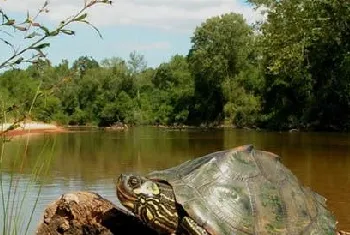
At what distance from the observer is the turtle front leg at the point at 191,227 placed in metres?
4.92

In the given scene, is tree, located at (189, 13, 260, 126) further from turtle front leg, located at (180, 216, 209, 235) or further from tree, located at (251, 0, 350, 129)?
turtle front leg, located at (180, 216, 209, 235)

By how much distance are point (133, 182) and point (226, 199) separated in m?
0.83

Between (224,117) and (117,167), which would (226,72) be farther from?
(117,167)

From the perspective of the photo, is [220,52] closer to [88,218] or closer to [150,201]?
[88,218]

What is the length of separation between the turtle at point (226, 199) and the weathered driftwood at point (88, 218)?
579 mm

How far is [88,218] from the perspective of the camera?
5.87 metres

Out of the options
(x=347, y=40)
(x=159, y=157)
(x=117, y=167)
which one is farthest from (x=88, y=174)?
(x=347, y=40)

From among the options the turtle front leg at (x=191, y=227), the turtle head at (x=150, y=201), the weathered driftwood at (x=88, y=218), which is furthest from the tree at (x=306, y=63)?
the turtle front leg at (x=191, y=227)

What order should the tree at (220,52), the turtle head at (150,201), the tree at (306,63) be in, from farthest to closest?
the tree at (220,52) → the tree at (306,63) → the turtle head at (150,201)

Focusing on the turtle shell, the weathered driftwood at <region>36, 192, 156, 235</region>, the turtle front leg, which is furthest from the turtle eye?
the weathered driftwood at <region>36, 192, 156, 235</region>

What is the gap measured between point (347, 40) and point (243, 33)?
37.3 metres

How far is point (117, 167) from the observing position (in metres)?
22.5

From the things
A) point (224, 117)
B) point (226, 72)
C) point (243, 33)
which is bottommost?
point (224, 117)

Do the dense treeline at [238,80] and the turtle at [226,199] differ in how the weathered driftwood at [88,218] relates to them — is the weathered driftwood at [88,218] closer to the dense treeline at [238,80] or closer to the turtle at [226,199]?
the turtle at [226,199]
